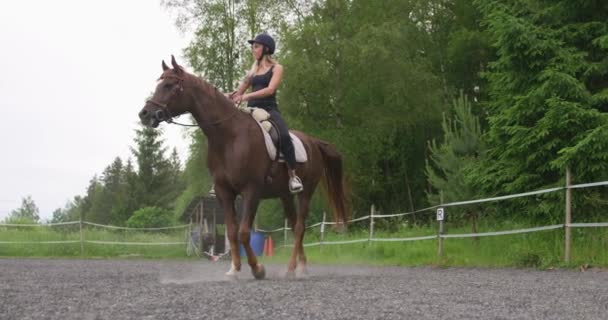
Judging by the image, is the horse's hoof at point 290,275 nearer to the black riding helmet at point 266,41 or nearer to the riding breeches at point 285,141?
the riding breeches at point 285,141

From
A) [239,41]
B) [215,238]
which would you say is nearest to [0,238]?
[215,238]

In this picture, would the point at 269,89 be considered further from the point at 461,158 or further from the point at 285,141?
the point at 461,158

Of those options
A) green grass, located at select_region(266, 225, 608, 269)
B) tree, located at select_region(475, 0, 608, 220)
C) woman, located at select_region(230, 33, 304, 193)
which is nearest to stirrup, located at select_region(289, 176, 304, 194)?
woman, located at select_region(230, 33, 304, 193)

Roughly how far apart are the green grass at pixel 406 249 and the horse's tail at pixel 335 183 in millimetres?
3236

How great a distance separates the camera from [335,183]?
419 inches

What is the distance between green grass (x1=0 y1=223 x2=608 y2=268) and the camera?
11.4 metres

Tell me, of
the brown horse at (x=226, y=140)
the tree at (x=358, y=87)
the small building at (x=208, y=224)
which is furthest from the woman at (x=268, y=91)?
the tree at (x=358, y=87)

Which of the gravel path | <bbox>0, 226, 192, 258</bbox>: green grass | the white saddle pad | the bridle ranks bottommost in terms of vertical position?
<bbox>0, 226, 192, 258</bbox>: green grass

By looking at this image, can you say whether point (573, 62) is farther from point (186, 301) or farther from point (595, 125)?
point (186, 301)

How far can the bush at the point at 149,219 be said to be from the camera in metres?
51.7

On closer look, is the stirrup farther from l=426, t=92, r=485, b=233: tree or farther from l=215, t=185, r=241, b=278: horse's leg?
l=426, t=92, r=485, b=233: tree

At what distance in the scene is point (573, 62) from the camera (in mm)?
13859

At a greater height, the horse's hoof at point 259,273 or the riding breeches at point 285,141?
the riding breeches at point 285,141

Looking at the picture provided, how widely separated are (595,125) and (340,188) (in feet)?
16.8
